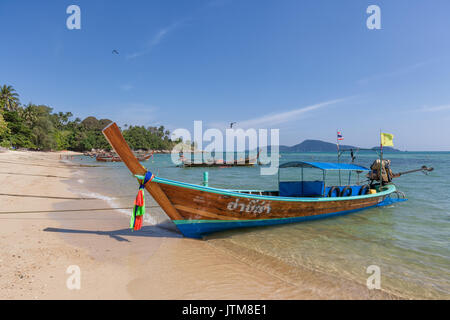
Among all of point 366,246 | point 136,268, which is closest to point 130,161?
point 136,268

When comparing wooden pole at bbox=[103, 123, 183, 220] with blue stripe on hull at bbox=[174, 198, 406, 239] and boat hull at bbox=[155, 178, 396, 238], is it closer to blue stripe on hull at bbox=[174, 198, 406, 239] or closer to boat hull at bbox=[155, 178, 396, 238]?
boat hull at bbox=[155, 178, 396, 238]

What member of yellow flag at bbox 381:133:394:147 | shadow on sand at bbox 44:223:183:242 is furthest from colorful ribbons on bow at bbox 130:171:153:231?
yellow flag at bbox 381:133:394:147

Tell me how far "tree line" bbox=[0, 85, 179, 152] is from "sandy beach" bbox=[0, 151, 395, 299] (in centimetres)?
3742

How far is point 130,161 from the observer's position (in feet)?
16.8

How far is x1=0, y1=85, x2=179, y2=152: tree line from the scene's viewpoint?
44.2 m

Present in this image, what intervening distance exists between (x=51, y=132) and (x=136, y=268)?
267ft

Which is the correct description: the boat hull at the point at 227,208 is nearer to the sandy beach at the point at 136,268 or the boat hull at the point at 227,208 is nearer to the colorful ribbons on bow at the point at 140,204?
the colorful ribbons on bow at the point at 140,204

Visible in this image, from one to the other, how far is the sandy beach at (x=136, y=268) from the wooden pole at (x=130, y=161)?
100cm

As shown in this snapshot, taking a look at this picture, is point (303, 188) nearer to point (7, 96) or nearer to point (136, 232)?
point (136, 232)

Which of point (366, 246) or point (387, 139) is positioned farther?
point (387, 139)

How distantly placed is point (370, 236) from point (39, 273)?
888cm

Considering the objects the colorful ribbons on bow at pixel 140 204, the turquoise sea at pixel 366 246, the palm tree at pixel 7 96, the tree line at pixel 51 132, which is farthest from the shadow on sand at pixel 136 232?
the palm tree at pixel 7 96

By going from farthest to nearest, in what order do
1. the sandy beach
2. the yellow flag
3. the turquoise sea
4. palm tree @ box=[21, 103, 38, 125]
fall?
palm tree @ box=[21, 103, 38, 125], the yellow flag, the turquoise sea, the sandy beach
